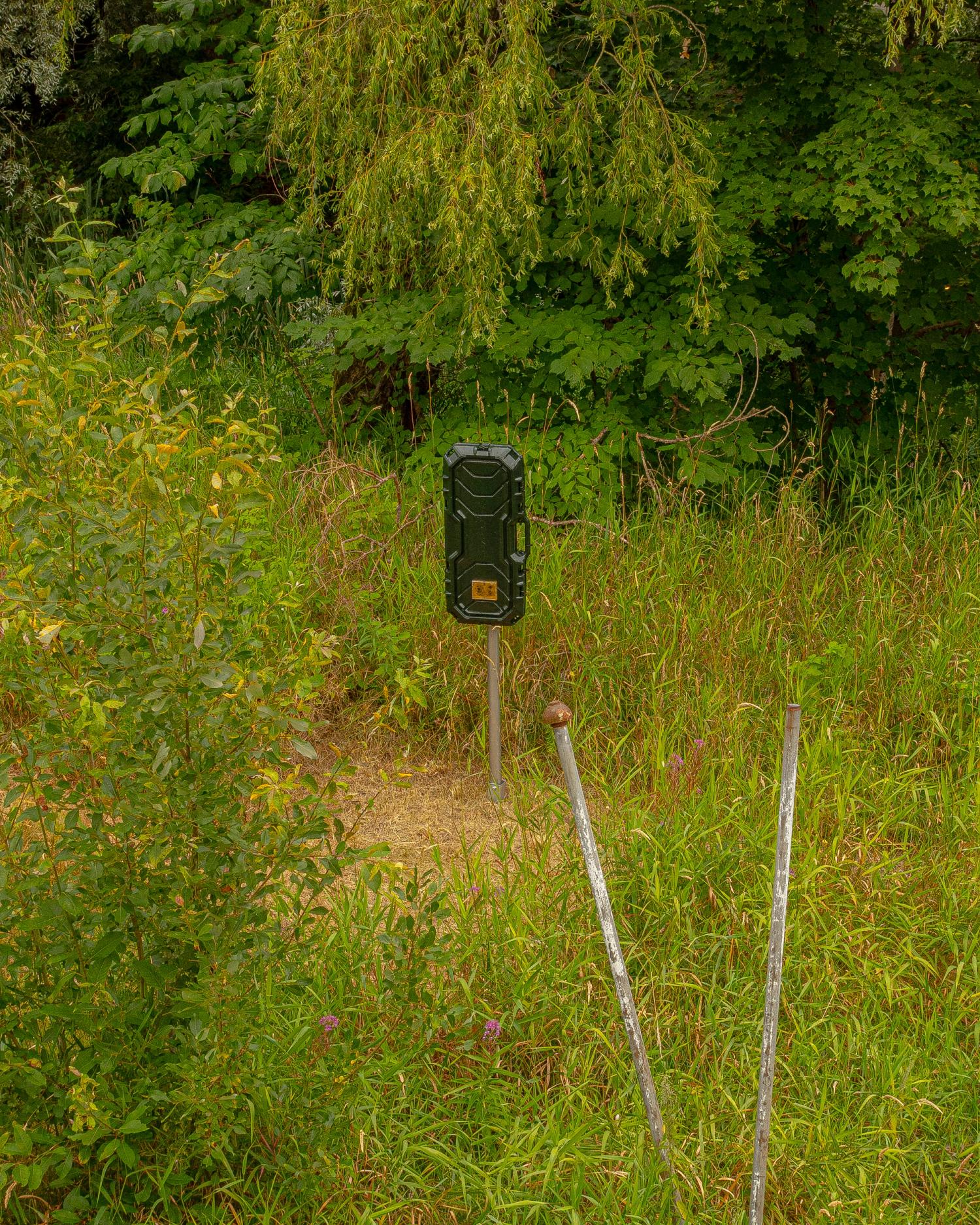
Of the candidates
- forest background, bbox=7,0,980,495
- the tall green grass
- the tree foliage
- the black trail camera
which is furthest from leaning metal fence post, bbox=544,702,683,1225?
the tree foliage

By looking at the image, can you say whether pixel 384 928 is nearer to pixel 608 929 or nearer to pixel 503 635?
pixel 608 929

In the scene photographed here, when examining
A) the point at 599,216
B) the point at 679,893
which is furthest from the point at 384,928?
the point at 599,216

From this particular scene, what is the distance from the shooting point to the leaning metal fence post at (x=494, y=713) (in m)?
4.46

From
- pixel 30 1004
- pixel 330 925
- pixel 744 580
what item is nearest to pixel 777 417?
pixel 744 580

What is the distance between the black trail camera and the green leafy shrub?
168cm

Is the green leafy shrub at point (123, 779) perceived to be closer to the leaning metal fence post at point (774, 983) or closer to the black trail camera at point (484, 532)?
the leaning metal fence post at point (774, 983)

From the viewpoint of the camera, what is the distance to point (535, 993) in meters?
3.32

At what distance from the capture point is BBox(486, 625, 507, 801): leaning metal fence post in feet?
14.6

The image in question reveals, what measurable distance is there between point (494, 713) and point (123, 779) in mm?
2009

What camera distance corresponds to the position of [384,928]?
12.3 ft

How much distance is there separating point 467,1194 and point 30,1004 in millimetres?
1053

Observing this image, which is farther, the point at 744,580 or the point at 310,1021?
the point at 744,580

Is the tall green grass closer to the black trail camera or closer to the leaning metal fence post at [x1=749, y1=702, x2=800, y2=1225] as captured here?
the leaning metal fence post at [x1=749, y1=702, x2=800, y2=1225]

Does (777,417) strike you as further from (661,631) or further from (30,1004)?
(30,1004)
